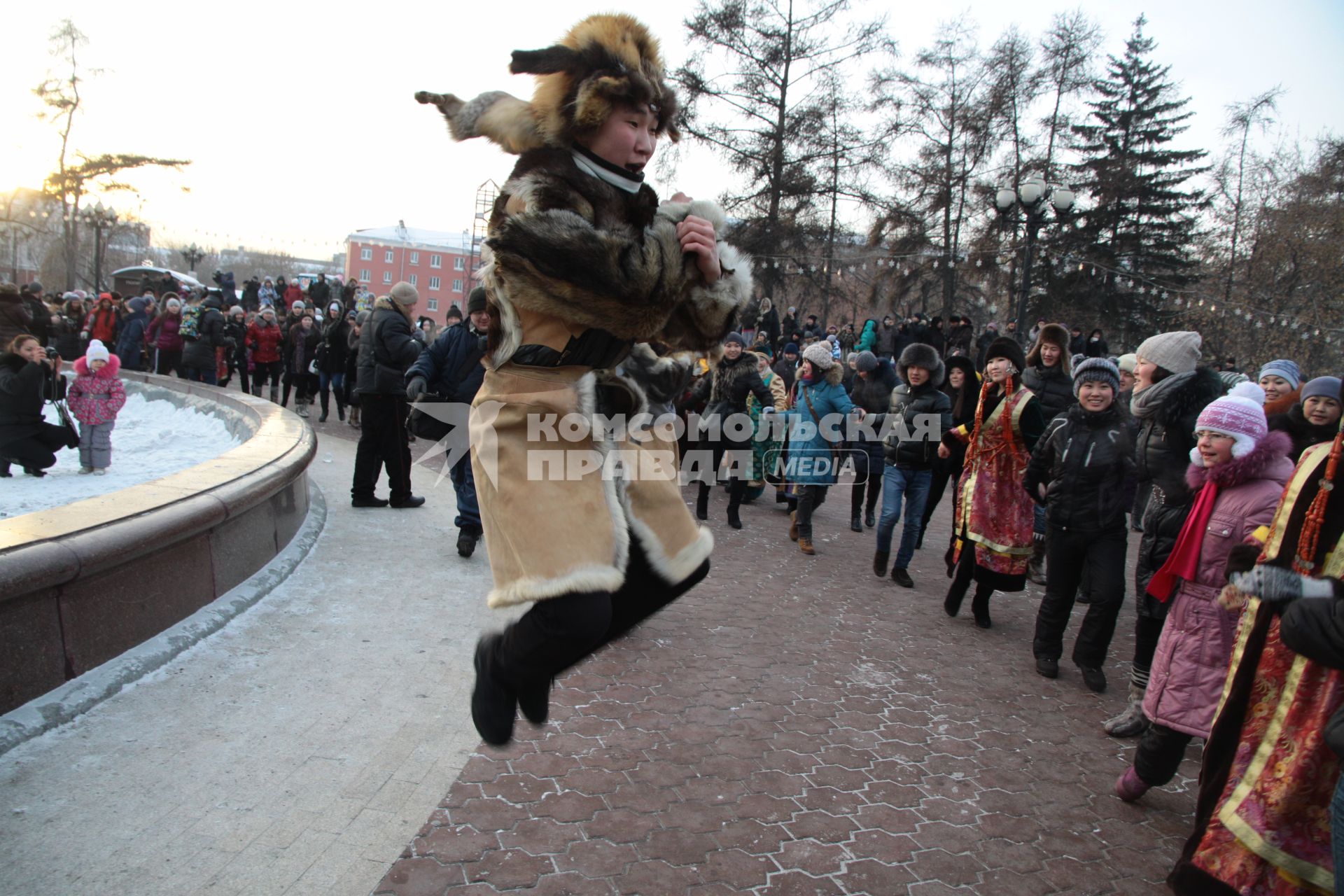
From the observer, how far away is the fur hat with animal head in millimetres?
2482

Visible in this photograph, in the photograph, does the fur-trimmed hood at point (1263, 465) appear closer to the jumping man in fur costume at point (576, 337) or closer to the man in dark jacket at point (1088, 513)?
the man in dark jacket at point (1088, 513)

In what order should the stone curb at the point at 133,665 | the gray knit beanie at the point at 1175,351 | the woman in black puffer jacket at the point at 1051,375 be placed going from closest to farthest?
1. the stone curb at the point at 133,665
2. the gray knit beanie at the point at 1175,351
3. the woman in black puffer jacket at the point at 1051,375

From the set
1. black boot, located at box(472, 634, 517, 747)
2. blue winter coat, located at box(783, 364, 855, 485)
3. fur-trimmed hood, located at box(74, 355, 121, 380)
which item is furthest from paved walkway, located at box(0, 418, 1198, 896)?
fur-trimmed hood, located at box(74, 355, 121, 380)

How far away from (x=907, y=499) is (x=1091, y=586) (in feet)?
8.23

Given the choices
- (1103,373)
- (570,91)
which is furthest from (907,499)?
(570,91)

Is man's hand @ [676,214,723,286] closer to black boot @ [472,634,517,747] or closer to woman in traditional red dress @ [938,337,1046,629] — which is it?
black boot @ [472,634,517,747]

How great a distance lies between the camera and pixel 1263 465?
3.59 metres

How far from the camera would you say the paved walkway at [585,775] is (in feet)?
9.14

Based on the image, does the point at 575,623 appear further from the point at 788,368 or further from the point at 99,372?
the point at 788,368

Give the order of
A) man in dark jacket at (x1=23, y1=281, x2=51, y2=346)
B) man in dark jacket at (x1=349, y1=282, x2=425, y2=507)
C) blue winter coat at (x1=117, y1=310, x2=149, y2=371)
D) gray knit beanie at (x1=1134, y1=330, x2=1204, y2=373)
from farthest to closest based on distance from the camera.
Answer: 1. blue winter coat at (x1=117, y1=310, x2=149, y2=371)
2. man in dark jacket at (x1=23, y1=281, x2=51, y2=346)
3. man in dark jacket at (x1=349, y1=282, x2=425, y2=507)
4. gray knit beanie at (x1=1134, y1=330, x2=1204, y2=373)

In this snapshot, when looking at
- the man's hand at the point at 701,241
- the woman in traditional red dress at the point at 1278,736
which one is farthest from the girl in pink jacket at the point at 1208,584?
the man's hand at the point at 701,241

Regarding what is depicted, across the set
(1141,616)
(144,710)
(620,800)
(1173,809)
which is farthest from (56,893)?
(1141,616)

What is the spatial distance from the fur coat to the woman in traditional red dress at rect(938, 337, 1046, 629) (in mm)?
3925

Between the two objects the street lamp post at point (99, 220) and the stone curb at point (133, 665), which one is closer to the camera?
the stone curb at point (133, 665)
